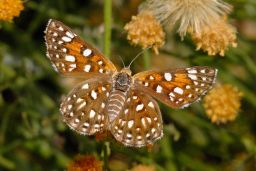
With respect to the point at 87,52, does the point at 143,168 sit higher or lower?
lower

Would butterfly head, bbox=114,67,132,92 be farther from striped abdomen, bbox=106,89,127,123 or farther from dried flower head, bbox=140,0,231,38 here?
dried flower head, bbox=140,0,231,38

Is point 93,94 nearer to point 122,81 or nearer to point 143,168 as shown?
point 122,81

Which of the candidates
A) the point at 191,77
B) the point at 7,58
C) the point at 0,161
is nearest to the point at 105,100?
the point at 191,77

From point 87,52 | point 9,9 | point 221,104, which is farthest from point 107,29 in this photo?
point 221,104

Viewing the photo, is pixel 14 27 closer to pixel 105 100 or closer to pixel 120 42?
pixel 120 42

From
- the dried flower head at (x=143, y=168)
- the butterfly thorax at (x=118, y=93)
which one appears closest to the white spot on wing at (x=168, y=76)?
the butterfly thorax at (x=118, y=93)

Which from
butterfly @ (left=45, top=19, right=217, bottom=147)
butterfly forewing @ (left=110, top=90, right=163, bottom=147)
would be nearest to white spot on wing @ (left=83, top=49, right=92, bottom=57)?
butterfly @ (left=45, top=19, right=217, bottom=147)
